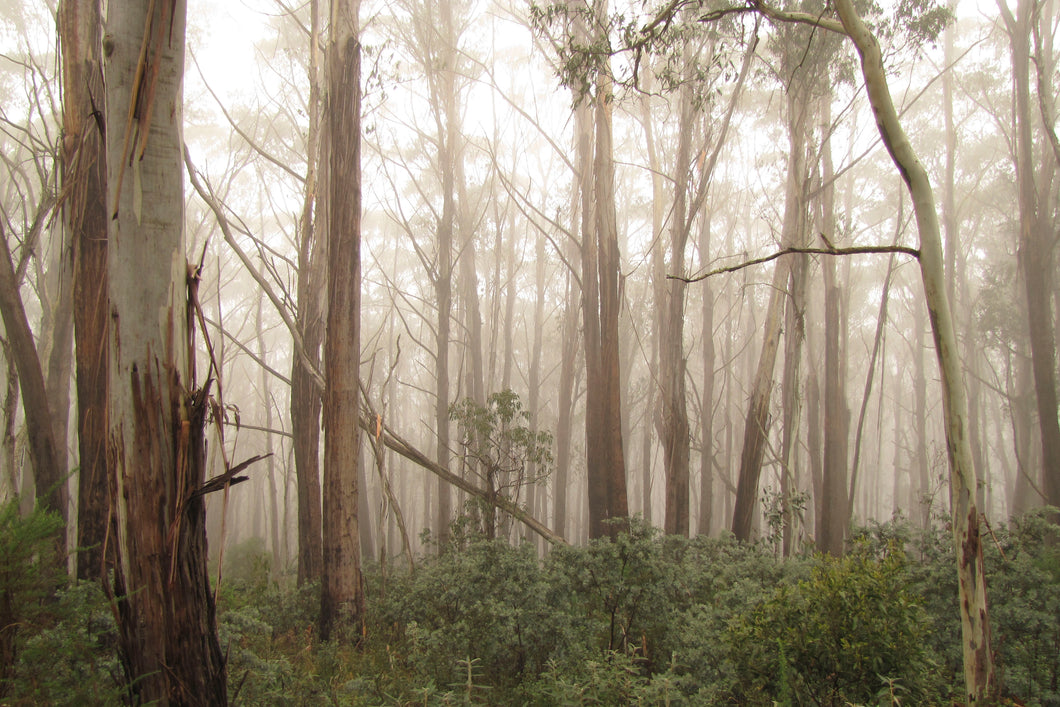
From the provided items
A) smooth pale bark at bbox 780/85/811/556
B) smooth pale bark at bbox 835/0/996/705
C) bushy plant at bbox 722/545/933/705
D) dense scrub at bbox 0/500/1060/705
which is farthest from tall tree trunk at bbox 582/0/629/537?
smooth pale bark at bbox 835/0/996/705

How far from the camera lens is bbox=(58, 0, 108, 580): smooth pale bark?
410 cm

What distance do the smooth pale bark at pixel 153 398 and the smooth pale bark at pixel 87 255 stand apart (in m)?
1.90

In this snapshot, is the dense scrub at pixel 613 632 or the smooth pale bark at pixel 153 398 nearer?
the smooth pale bark at pixel 153 398

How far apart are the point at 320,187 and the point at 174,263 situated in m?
5.46

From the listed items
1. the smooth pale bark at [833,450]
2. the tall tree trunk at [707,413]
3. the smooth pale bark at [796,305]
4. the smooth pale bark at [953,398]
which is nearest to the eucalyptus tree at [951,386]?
the smooth pale bark at [953,398]

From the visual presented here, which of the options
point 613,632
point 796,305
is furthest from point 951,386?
point 796,305

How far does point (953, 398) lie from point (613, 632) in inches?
115

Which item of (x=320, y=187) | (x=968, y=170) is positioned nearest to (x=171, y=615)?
(x=320, y=187)

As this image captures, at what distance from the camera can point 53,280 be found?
10.2 metres

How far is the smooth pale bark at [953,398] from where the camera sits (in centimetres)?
288

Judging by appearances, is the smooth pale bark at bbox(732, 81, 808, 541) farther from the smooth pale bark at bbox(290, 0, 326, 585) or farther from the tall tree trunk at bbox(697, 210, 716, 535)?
the smooth pale bark at bbox(290, 0, 326, 585)

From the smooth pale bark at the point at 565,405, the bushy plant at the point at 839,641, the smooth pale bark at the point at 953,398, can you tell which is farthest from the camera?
the smooth pale bark at the point at 565,405

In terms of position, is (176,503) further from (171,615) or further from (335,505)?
(335,505)

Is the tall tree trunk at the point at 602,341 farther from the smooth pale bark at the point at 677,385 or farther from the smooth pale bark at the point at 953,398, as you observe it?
the smooth pale bark at the point at 953,398
